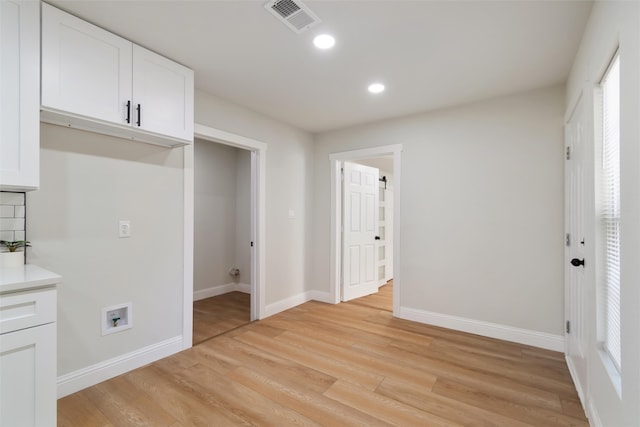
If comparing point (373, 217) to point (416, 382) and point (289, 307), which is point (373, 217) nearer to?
point (289, 307)

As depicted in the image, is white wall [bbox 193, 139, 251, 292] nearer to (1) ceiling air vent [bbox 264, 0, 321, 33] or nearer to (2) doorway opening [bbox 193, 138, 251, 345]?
(2) doorway opening [bbox 193, 138, 251, 345]

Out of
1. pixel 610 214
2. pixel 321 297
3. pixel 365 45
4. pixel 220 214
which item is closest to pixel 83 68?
pixel 365 45

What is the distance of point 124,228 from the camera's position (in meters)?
2.33

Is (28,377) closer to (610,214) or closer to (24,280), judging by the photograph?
(24,280)

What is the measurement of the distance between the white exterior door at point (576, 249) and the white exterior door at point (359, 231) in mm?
2474

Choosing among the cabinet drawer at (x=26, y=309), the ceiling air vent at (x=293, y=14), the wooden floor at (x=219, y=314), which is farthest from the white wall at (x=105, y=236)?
the ceiling air vent at (x=293, y=14)

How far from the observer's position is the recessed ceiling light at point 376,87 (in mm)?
2815

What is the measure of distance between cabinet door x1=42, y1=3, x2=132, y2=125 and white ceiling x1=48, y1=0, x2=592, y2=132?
0.10 m

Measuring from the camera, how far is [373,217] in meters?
4.86

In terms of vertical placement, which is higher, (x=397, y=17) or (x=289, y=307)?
(x=397, y=17)

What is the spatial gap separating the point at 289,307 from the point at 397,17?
3385 mm

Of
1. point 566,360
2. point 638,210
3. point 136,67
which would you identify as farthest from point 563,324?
point 136,67

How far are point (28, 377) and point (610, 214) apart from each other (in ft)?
9.66

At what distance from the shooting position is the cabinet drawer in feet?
4.27
